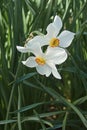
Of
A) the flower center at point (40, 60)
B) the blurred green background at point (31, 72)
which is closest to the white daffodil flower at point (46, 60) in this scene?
the flower center at point (40, 60)

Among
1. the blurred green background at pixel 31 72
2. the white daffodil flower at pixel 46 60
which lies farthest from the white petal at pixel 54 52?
the blurred green background at pixel 31 72

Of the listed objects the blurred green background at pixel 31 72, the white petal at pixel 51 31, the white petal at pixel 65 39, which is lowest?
the blurred green background at pixel 31 72

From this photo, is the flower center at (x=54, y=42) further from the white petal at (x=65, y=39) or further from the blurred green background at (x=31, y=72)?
the blurred green background at (x=31, y=72)

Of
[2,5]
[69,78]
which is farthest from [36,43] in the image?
[69,78]

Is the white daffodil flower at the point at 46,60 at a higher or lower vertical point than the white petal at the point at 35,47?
lower

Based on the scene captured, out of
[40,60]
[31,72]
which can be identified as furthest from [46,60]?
[31,72]

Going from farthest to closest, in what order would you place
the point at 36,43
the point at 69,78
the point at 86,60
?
the point at 69,78 < the point at 86,60 < the point at 36,43

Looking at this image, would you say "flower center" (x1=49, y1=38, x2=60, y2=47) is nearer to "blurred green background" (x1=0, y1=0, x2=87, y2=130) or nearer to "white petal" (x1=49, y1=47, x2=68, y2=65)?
"white petal" (x1=49, y1=47, x2=68, y2=65)

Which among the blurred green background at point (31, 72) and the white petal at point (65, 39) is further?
the blurred green background at point (31, 72)

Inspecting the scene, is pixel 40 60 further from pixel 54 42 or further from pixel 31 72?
pixel 31 72

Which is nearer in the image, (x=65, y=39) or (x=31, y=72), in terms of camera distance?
(x=65, y=39)

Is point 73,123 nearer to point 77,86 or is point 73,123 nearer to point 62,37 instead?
point 77,86
